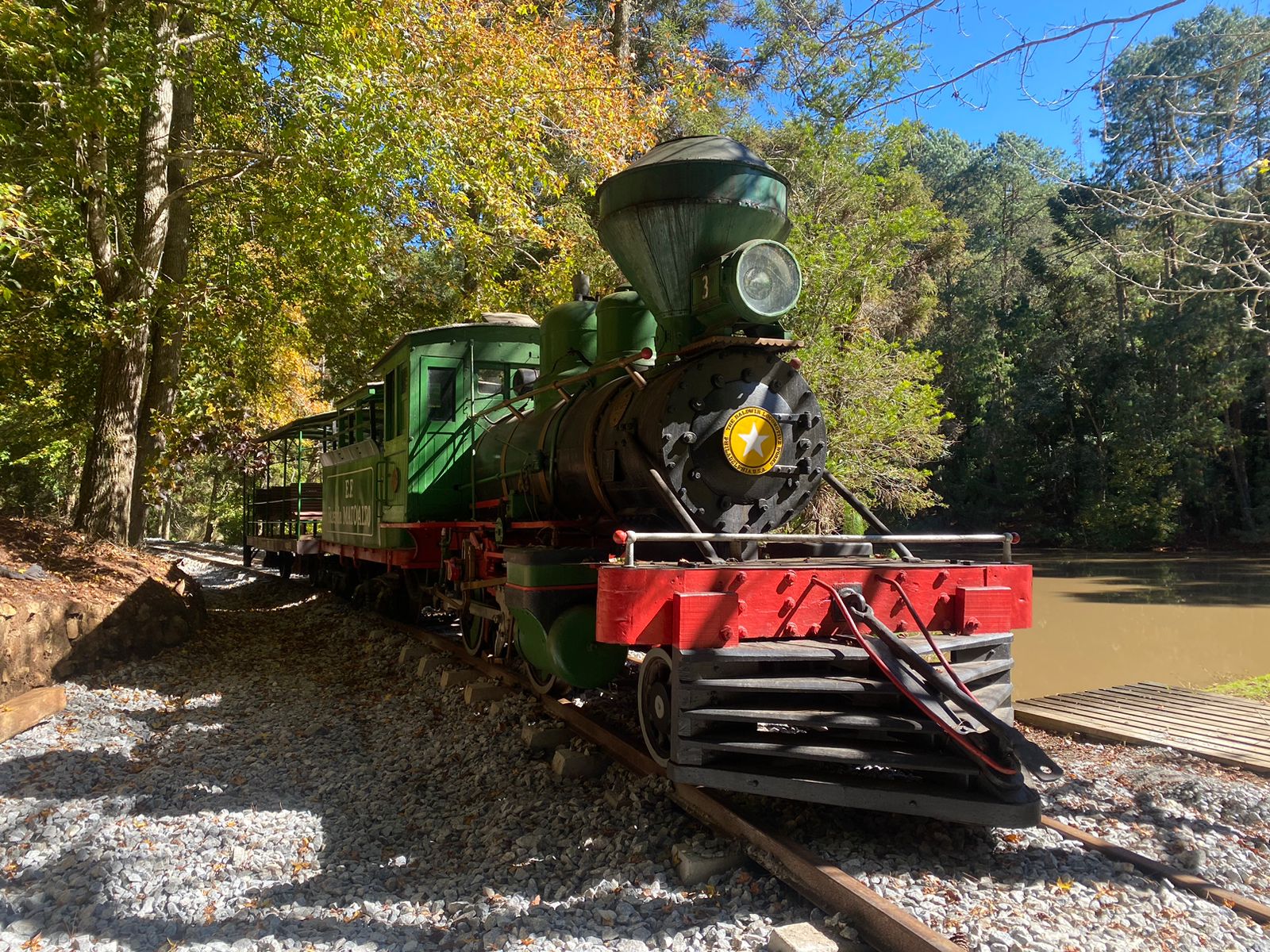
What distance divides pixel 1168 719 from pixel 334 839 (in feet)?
19.1

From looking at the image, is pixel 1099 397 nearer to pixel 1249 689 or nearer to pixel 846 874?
pixel 1249 689

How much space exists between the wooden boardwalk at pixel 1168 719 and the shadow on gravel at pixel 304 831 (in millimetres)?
3640

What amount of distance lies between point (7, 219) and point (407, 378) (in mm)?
3222

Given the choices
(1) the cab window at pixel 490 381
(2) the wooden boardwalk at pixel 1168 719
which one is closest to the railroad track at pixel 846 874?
(2) the wooden boardwalk at pixel 1168 719

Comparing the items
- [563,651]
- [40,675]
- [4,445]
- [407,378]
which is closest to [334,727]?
[563,651]

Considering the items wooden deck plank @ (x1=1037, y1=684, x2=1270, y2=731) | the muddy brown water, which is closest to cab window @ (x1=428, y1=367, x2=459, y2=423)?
wooden deck plank @ (x1=1037, y1=684, x2=1270, y2=731)

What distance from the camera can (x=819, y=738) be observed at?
152 inches

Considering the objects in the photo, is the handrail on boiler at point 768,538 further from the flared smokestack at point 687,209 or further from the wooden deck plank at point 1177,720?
the wooden deck plank at point 1177,720

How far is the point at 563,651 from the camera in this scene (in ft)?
15.5

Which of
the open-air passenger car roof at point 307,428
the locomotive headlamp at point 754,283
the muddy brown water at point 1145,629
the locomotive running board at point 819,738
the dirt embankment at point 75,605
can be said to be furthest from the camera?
the open-air passenger car roof at point 307,428

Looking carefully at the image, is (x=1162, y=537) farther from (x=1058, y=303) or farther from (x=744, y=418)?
(x=744, y=418)

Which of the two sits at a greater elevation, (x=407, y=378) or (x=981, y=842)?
(x=407, y=378)

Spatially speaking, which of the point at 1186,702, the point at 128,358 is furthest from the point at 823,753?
the point at 128,358

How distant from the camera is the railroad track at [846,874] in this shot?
2789mm
